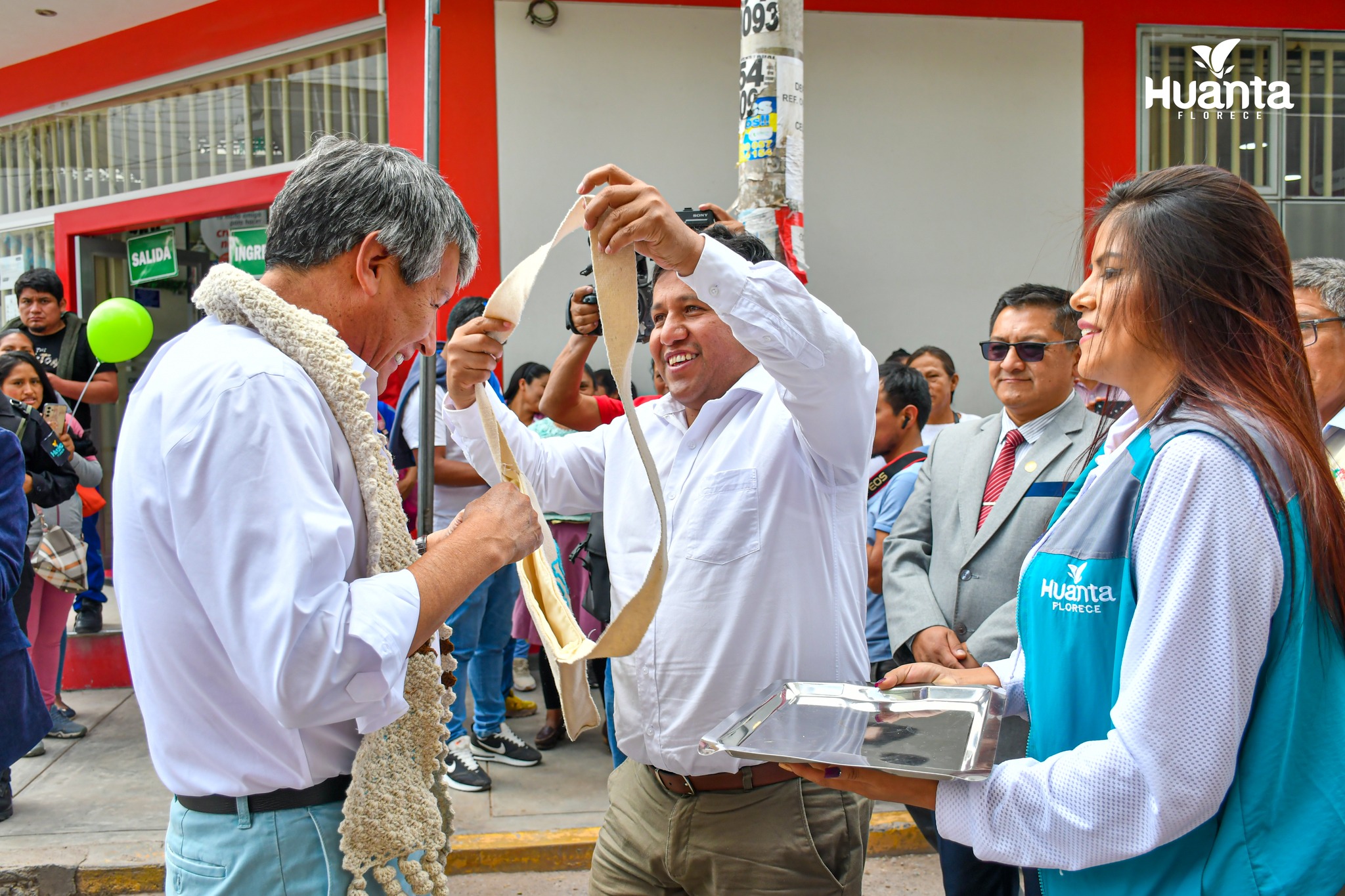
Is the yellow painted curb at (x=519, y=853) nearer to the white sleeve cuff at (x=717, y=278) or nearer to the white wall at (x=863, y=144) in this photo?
the white sleeve cuff at (x=717, y=278)

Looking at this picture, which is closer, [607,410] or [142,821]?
[607,410]

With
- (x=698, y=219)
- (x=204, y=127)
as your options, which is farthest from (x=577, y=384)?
(x=204, y=127)

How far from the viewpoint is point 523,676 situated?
6.15 metres

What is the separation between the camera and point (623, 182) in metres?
1.70

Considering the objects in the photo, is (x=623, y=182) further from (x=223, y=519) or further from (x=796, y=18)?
(x=796, y=18)

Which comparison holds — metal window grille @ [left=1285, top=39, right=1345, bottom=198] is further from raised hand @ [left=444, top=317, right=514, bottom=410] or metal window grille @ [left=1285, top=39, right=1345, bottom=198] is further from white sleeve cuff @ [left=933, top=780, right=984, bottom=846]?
white sleeve cuff @ [left=933, top=780, right=984, bottom=846]

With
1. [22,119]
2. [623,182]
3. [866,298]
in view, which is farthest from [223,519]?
[22,119]

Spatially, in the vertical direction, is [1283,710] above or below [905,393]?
below

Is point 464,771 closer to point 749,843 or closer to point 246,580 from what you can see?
point 749,843

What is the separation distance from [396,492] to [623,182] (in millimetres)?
640

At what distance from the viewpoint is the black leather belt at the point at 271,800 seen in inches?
57.6

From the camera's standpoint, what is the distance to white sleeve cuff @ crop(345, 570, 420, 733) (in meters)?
1.32

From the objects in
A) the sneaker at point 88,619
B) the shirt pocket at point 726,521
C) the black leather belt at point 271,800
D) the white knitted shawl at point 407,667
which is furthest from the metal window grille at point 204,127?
the black leather belt at point 271,800

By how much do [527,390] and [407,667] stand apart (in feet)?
12.8
